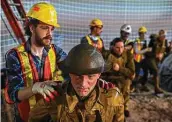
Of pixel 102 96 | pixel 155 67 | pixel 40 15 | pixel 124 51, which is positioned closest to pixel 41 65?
pixel 40 15

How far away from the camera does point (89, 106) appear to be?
2062 mm

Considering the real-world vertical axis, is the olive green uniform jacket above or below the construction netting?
below

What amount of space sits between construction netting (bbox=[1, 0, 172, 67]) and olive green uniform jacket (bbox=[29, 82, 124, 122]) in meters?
8.20

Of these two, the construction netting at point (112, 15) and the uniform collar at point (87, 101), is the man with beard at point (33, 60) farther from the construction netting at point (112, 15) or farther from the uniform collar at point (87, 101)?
the construction netting at point (112, 15)

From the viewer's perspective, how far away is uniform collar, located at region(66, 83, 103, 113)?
6.70 ft

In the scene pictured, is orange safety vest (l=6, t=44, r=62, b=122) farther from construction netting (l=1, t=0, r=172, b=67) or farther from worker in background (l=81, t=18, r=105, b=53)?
construction netting (l=1, t=0, r=172, b=67)

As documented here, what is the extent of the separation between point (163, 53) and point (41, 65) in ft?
18.7

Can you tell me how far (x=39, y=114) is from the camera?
2.21 meters

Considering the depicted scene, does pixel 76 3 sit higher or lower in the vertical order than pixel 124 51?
higher

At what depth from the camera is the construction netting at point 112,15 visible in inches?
422

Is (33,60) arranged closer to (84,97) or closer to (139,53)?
(84,97)

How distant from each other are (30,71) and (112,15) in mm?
9462

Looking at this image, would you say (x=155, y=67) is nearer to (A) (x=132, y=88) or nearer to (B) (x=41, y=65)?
(A) (x=132, y=88)

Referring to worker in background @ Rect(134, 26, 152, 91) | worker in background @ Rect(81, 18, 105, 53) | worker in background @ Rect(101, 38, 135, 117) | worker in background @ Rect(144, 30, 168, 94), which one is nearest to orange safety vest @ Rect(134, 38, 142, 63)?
worker in background @ Rect(134, 26, 152, 91)
